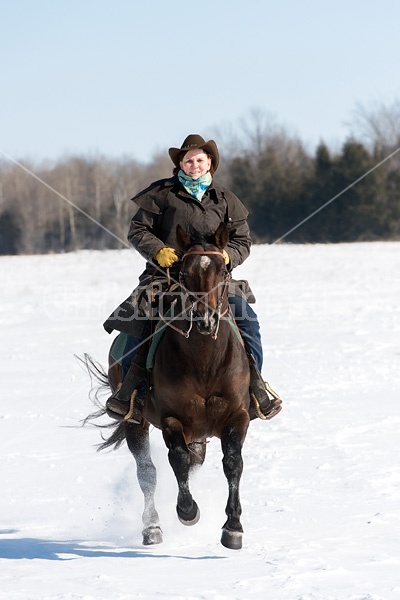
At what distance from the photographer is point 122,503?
282 inches

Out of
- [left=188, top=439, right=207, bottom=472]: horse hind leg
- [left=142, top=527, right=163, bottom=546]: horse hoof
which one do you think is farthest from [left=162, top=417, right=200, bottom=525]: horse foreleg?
[left=188, top=439, right=207, bottom=472]: horse hind leg

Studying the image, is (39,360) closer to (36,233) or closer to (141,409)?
(141,409)

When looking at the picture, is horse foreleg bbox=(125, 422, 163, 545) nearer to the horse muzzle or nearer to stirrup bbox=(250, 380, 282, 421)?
stirrup bbox=(250, 380, 282, 421)

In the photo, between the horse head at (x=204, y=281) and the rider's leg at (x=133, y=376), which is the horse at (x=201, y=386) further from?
the rider's leg at (x=133, y=376)

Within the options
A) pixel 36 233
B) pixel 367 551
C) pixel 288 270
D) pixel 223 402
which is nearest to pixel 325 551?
pixel 367 551

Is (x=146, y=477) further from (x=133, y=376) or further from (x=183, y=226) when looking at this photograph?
(x=183, y=226)

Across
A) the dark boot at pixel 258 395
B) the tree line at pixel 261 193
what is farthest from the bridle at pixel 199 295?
the tree line at pixel 261 193

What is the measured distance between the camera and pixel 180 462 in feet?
18.9

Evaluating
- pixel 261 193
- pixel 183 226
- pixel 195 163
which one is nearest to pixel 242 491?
pixel 183 226

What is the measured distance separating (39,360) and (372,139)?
207 feet

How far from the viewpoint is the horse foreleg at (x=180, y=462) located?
5758 millimetres

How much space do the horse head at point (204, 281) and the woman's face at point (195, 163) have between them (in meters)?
0.83

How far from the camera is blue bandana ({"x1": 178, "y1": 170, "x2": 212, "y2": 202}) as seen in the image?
621 cm

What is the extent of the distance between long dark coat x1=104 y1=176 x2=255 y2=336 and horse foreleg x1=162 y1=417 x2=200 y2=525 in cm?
93
